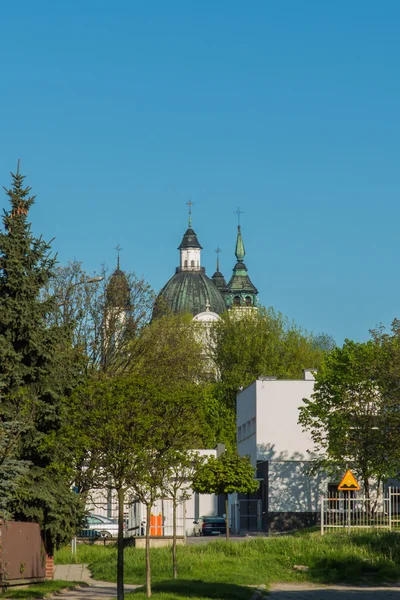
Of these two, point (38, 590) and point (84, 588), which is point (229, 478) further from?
point (38, 590)

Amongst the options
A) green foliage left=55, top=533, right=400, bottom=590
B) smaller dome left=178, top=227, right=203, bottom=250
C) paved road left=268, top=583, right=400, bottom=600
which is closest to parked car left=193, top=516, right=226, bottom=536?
green foliage left=55, top=533, right=400, bottom=590

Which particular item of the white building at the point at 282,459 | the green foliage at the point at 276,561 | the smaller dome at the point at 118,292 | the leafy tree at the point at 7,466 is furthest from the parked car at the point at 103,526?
the leafy tree at the point at 7,466

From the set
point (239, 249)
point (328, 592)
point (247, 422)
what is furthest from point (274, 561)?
point (239, 249)

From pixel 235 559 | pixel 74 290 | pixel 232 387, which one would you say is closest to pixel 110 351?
pixel 74 290

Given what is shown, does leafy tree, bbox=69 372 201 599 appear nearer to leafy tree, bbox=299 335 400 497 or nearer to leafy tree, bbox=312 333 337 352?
leafy tree, bbox=299 335 400 497

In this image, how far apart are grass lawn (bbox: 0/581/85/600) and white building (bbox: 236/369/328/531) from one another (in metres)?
29.2

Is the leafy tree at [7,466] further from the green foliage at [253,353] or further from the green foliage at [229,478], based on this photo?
the green foliage at [253,353]

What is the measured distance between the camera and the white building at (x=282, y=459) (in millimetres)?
56844

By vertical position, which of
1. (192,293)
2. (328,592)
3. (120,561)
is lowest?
(328,592)

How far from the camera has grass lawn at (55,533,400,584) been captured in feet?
101

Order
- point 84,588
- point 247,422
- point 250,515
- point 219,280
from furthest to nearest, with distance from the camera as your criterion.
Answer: point 219,280 → point 247,422 → point 250,515 → point 84,588

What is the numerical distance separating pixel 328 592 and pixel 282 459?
30.6 m

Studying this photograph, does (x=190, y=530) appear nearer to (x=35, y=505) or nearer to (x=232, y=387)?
(x=232, y=387)

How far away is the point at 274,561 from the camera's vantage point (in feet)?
109
